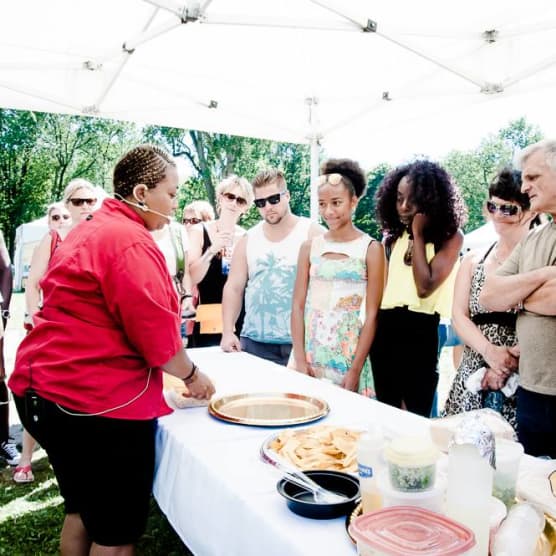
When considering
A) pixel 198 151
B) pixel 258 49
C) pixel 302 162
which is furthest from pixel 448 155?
pixel 258 49

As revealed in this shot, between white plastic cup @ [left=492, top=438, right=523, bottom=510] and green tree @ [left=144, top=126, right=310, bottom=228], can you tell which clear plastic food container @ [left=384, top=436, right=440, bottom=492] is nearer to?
white plastic cup @ [left=492, top=438, right=523, bottom=510]

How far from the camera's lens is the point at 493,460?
35.6 inches

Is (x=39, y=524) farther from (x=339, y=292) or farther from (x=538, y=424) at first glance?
(x=538, y=424)

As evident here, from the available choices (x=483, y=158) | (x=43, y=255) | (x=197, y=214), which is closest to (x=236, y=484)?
(x=43, y=255)

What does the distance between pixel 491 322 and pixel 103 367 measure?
4.77 ft

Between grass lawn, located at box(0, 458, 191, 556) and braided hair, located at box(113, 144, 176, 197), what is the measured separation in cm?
175

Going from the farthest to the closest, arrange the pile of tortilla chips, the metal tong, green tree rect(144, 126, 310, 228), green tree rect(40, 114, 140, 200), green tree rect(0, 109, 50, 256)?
green tree rect(40, 114, 140, 200) → green tree rect(144, 126, 310, 228) → green tree rect(0, 109, 50, 256) → the pile of tortilla chips → the metal tong

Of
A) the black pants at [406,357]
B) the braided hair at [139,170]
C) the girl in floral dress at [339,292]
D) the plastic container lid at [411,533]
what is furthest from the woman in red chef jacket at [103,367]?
the black pants at [406,357]

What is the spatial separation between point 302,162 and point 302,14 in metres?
23.9

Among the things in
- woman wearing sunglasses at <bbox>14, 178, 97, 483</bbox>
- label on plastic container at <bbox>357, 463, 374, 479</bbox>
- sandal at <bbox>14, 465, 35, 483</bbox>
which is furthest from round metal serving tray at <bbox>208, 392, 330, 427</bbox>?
sandal at <bbox>14, 465, 35, 483</bbox>

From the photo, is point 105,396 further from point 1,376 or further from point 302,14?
point 302,14

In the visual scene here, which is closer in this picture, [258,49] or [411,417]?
[411,417]

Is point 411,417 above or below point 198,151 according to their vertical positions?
below

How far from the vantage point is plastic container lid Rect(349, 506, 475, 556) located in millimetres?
722
